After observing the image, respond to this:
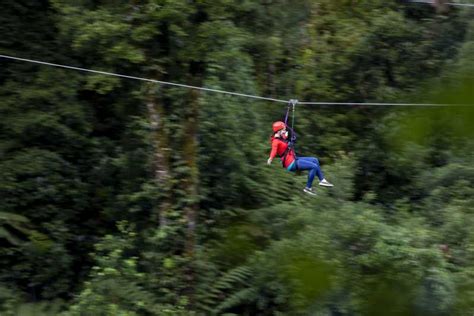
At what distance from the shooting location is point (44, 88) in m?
11.3

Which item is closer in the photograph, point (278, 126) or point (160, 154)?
point (278, 126)

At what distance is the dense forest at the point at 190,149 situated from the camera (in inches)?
361

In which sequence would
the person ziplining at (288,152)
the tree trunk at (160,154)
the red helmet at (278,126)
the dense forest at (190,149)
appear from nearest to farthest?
the red helmet at (278,126) → the person ziplining at (288,152) → the dense forest at (190,149) → the tree trunk at (160,154)

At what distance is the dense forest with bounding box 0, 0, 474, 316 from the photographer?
9180mm

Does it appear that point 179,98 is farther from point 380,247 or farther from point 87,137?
point 380,247

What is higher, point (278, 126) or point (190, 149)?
point (278, 126)

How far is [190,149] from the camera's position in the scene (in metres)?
9.99

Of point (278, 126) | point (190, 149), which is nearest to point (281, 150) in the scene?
point (278, 126)

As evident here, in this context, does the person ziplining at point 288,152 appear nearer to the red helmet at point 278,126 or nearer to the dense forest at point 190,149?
the red helmet at point 278,126

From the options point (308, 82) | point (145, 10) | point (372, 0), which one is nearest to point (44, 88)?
point (145, 10)

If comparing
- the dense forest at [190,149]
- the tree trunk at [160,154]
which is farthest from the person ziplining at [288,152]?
the tree trunk at [160,154]

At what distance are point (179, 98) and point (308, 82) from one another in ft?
10.1

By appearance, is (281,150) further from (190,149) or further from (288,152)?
(190,149)

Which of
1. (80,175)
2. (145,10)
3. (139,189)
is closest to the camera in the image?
(145,10)
